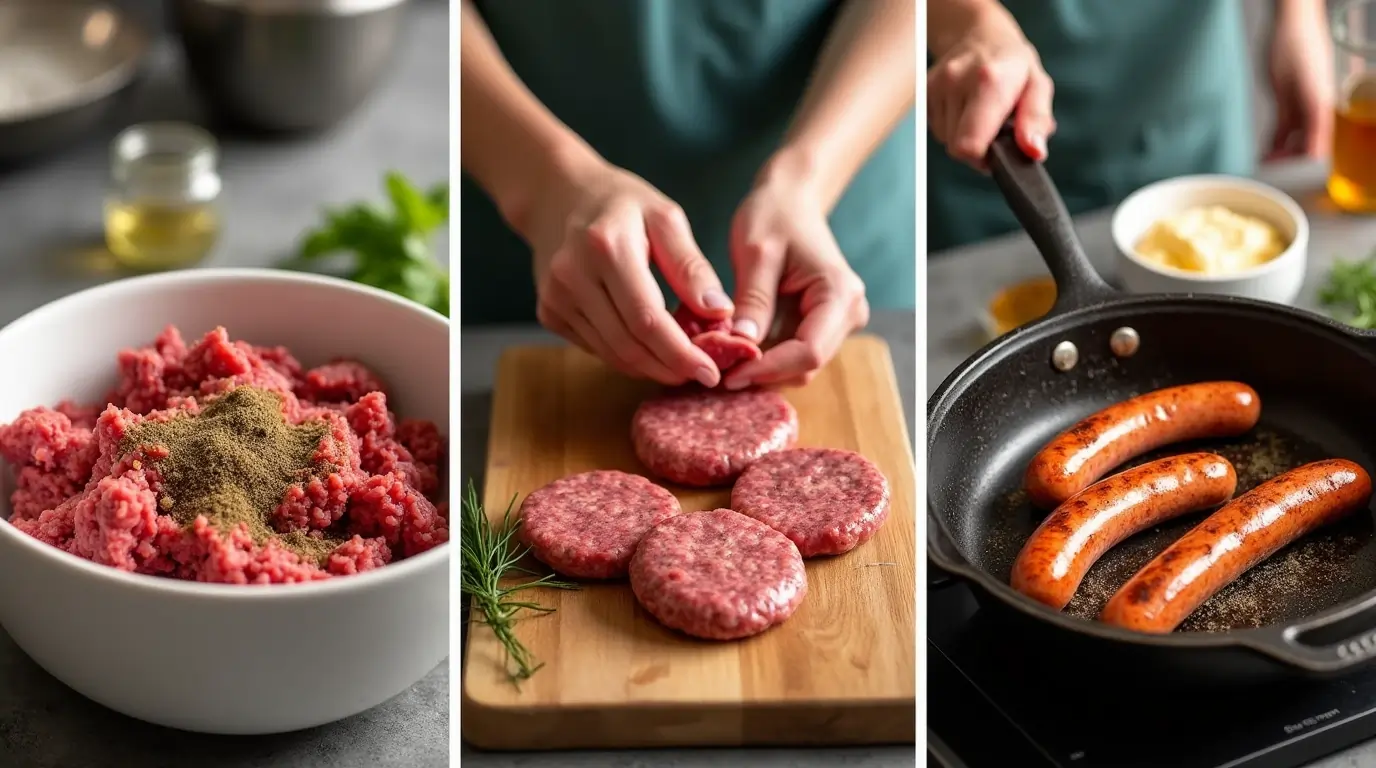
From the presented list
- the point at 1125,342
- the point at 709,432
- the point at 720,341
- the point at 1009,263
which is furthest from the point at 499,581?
the point at 1009,263

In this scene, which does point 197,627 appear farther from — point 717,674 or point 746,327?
point 746,327

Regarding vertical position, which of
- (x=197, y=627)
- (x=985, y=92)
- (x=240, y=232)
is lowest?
(x=240, y=232)

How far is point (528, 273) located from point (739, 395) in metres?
0.79

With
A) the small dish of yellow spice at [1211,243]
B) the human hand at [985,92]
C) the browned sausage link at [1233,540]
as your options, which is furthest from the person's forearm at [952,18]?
the browned sausage link at [1233,540]

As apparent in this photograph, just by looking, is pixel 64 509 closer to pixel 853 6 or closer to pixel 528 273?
pixel 528 273

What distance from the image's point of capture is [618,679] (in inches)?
58.1

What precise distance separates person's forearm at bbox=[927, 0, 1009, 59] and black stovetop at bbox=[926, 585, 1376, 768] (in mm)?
1007

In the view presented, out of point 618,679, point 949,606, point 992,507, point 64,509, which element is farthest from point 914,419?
point 64,509

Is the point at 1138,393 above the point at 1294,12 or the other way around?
the other way around

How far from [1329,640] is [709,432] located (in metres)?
0.78

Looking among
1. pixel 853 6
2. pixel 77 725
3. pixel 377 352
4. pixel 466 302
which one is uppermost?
pixel 853 6

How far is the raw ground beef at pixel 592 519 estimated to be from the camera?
159 cm

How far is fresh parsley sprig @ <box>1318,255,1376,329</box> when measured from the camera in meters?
2.23

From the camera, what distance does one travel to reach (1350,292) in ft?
7.41
